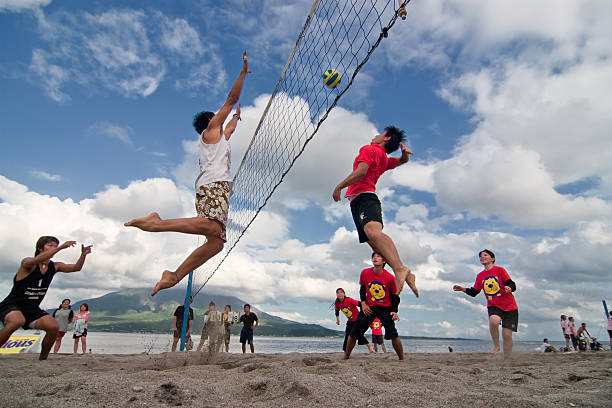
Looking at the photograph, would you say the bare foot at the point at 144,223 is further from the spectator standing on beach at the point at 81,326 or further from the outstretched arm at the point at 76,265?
the spectator standing on beach at the point at 81,326

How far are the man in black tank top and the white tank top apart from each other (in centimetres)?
179

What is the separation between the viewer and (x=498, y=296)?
4977mm

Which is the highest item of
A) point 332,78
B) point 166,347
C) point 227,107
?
point 332,78

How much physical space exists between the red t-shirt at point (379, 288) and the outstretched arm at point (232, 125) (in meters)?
2.54

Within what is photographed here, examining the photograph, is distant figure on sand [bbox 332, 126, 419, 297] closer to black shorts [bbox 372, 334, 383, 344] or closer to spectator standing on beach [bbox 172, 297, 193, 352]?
black shorts [bbox 372, 334, 383, 344]

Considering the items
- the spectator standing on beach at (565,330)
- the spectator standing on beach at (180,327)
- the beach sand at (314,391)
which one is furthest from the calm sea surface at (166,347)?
the spectator standing on beach at (565,330)

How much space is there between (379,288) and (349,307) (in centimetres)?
246

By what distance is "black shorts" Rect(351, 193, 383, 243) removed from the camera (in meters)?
3.06

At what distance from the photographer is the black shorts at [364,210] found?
3.06 m

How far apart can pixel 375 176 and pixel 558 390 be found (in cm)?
202

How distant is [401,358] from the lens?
181 inches

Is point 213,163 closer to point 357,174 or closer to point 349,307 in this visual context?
point 357,174

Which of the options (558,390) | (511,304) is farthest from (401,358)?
(558,390)

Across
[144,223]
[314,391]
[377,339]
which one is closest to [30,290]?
[144,223]
